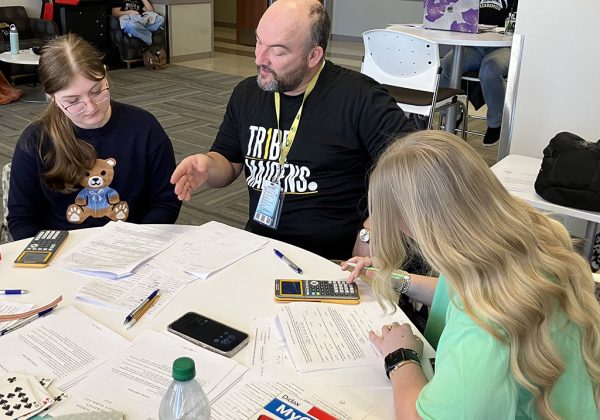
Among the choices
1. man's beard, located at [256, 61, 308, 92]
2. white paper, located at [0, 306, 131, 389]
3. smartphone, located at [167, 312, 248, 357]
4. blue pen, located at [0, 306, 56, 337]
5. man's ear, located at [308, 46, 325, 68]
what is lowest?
white paper, located at [0, 306, 131, 389]

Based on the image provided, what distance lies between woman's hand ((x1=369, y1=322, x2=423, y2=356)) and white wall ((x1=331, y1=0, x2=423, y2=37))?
824cm

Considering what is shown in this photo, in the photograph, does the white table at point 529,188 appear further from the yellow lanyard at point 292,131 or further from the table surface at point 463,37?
the table surface at point 463,37

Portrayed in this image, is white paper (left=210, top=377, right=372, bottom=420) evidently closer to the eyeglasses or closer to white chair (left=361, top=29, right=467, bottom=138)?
the eyeglasses

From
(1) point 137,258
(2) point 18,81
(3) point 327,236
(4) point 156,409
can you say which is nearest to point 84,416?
(4) point 156,409

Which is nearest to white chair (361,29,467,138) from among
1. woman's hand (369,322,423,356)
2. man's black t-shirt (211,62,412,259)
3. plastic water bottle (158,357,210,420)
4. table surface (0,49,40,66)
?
man's black t-shirt (211,62,412,259)

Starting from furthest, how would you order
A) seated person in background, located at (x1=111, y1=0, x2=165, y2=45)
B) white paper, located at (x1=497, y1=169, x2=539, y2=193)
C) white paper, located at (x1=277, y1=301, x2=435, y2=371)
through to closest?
1. seated person in background, located at (x1=111, y1=0, x2=165, y2=45)
2. white paper, located at (x1=497, y1=169, x2=539, y2=193)
3. white paper, located at (x1=277, y1=301, x2=435, y2=371)

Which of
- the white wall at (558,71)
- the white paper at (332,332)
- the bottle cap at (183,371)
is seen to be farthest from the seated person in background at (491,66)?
the bottle cap at (183,371)

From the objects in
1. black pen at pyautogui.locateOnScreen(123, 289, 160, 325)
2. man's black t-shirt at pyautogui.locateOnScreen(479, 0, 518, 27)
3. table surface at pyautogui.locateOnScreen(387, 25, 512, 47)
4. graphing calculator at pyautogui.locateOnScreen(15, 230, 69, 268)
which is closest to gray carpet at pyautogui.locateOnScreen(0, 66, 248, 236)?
table surface at pyautogui.locateOnScreen(387, 25, 512, 47)

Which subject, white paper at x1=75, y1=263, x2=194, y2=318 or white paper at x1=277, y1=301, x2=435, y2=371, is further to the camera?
white paper at x1=75, y1=263, x2=194, y2=318

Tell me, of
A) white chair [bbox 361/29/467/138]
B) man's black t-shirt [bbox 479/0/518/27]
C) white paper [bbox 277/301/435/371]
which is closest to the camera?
white paper [bbox 277/301/435/371]

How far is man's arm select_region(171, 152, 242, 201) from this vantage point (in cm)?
174

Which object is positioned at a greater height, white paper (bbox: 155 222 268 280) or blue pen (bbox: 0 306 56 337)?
white paper (bbox: 155 222 268 280)

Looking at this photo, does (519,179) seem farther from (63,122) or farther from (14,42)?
(14,42)

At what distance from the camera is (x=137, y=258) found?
4.96ft
